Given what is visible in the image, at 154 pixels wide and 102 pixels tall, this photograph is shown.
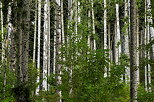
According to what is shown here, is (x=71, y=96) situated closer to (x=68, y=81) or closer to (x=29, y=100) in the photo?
(x=68, y=81)

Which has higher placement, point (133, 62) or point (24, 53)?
point (24, 53)

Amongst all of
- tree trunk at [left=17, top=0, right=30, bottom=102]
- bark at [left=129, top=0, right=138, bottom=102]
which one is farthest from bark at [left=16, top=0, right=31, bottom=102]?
bark at [left=129, top=0, right=138, bottom=102]

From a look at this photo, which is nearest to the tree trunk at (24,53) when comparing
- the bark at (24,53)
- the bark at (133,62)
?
the bark at (24,53)

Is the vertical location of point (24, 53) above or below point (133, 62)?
above

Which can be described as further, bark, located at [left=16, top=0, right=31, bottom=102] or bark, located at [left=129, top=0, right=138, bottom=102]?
bark, located at [left=129, top=0, right=138, bottom=102]

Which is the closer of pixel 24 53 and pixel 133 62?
pixel 24 53

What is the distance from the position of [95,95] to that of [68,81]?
1375mm

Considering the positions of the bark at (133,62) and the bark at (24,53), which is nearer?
the bark at (24,53)

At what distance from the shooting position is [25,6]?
824 centimetres

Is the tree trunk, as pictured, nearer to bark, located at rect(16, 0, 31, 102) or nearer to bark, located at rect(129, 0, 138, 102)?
bark, located at rect(16, 0, 31, 102)

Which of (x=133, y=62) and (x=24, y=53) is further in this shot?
(x=133, y=62)

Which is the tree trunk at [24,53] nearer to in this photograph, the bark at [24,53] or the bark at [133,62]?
the bark at [24,53]

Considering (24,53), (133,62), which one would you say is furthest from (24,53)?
(133,62)

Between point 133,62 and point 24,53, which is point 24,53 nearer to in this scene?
point 24,53
